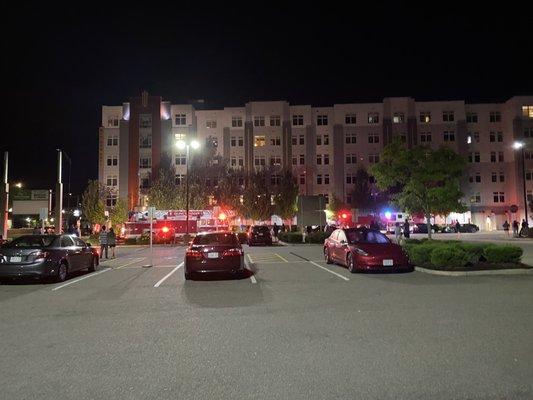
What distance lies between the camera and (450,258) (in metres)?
15.5

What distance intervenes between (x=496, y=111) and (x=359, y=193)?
77.2 ft

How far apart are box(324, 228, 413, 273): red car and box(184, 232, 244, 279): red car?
12.6 feet

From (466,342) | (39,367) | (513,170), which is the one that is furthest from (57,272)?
(513,170)

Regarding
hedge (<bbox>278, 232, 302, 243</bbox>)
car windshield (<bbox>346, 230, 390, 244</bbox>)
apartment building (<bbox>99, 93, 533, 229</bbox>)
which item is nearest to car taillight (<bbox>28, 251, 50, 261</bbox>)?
car windshield (<bbox>346, 230, 390, 244</bbox>)

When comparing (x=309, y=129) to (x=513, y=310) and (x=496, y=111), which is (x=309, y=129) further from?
(x=513, y=310)

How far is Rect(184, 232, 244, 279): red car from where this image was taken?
14477 millimetres

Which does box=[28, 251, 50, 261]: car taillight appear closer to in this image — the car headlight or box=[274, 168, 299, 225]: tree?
the car headlight

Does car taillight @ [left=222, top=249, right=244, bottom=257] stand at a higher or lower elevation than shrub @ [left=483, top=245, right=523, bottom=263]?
higher

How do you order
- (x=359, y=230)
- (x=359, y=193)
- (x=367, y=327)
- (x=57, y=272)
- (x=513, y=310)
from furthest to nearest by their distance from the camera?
(x=359, y=193), (x=359, y=230), (x=57, y=272), (x=513, y=310), (x=367, y=327)

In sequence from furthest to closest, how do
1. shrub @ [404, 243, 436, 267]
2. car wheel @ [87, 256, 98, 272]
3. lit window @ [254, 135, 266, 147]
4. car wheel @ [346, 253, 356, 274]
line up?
1. lit window @ [254, 135, 266, 147]
2. car wheel @ [87, 256, 98, 272]
3. shrub @ [404, 243, 436, 267]
4. car wheel @ [346, 253, 356, 274]

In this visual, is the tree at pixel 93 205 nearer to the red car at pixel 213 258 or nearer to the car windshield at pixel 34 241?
the car windshield at pixel 34 241

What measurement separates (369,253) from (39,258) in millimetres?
9820

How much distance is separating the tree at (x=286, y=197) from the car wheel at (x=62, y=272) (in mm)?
44490

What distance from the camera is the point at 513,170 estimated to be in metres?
67.9
